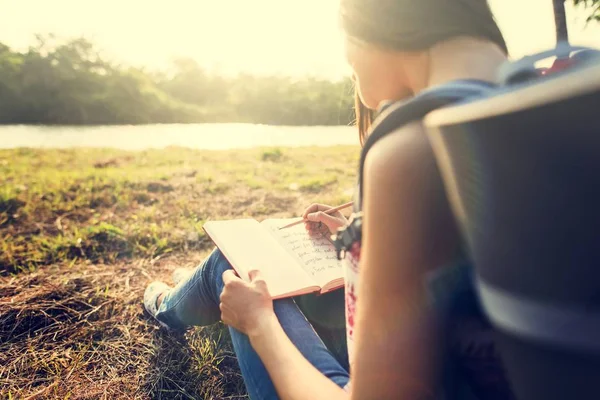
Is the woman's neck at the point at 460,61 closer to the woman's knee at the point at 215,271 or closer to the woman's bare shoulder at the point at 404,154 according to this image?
the woman's bare shoulder at the point at 404,154

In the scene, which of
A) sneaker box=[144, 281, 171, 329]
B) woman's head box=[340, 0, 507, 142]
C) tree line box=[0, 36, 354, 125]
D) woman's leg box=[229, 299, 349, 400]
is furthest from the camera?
tree line box=[0, 36, 354, 125]

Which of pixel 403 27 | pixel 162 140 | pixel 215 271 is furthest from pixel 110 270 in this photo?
pixel 162 140

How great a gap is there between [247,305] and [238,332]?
139 millimetres

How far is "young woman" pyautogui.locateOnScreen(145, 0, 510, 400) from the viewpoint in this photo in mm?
595

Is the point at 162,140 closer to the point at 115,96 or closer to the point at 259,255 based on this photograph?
the point at 259,255

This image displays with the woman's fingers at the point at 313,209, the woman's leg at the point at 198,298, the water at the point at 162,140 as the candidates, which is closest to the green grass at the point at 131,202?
the woman's leg at the point at 198,298

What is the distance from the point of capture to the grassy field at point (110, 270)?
5.45 ft

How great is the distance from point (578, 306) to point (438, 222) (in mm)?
202

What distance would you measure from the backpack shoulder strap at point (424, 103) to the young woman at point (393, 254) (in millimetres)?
14

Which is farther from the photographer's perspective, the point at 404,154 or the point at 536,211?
the point at 404,154

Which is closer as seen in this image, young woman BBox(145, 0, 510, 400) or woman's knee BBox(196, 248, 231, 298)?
young woman BBox(145, 0, 510, 400)

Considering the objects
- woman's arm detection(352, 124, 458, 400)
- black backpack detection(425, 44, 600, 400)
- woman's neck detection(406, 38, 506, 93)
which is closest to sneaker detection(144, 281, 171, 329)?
woman's arm detection(352, 124, 458, 400)

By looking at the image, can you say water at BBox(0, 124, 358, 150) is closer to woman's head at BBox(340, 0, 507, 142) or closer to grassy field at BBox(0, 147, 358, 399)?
grassy field at BBox(0, 147, 358, 399)

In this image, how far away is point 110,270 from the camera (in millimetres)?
2346
